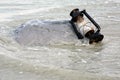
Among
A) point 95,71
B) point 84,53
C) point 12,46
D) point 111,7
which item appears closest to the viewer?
point 95,71

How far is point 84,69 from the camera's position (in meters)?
5.36

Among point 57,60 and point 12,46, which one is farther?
point 12,46

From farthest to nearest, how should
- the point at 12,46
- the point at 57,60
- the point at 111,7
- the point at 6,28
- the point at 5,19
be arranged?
the point at 111,7 → the point at 5,19 → the point at 6,28 → the point at 12,46 → the point at 57,60

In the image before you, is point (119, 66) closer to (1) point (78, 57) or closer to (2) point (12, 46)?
(1) point (78, 57)

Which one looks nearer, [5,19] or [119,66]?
[119,66]

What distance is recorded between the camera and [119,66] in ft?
17.9

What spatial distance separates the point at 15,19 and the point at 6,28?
5.27 feet

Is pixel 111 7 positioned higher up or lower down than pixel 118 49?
lower down

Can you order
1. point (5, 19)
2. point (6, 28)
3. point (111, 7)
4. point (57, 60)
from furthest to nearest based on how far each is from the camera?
point (111, 7) → point (5, 19) → point (6, 28) → point (57, 60)

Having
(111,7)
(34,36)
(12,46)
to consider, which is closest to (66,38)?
(34,36)

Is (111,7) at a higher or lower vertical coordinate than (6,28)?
lower

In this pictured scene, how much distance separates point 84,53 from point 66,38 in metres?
0.87

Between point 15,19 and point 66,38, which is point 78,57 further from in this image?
point 15,19

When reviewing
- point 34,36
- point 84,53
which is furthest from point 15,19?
point 84,53
